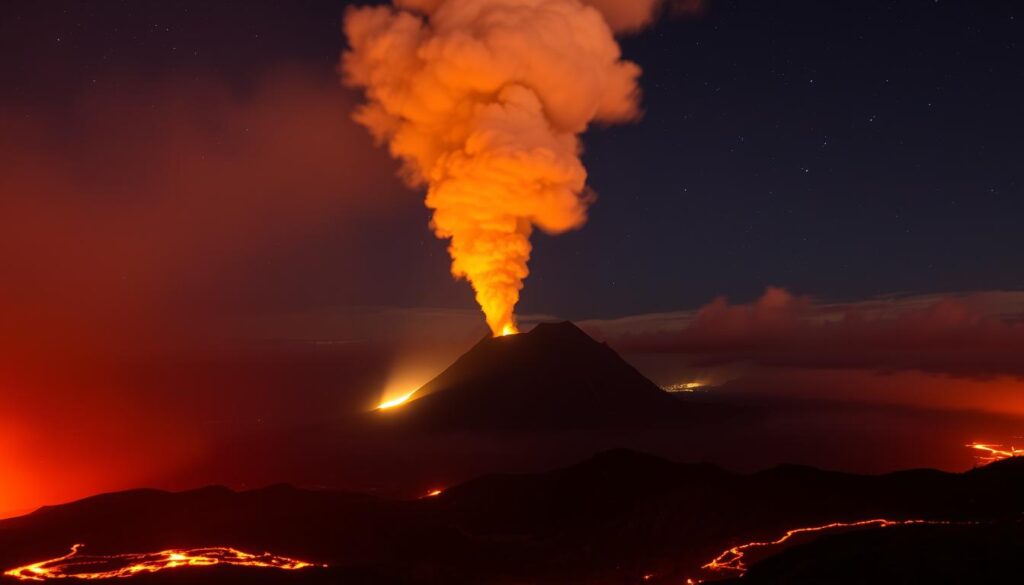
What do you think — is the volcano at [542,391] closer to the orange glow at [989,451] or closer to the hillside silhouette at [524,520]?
the hillside silhouette at [524,520]

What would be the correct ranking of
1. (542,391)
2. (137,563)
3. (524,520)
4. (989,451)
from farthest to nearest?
1. (989,451)
2. (542,391)
3. (524,520)
4. (137,563)

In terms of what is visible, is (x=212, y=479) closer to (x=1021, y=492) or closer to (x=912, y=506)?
(x=912, y=506)

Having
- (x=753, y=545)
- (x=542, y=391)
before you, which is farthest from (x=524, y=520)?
(x=542, y=391)

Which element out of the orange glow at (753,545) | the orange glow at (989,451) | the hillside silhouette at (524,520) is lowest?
the orange glow at (989,451)

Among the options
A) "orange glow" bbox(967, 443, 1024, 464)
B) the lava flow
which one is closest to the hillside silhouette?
the lava flow

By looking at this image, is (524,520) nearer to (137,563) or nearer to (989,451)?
(137,563)

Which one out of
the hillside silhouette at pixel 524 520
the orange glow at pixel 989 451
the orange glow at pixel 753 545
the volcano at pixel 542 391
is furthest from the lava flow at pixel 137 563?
the orange glow at pixel 989 451

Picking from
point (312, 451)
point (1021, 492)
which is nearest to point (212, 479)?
point (312, 451)

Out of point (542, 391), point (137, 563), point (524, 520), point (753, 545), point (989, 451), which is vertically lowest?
point (989, 451)
